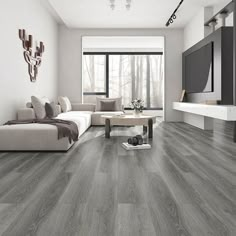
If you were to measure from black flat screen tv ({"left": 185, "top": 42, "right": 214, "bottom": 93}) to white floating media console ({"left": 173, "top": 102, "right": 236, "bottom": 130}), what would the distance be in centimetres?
43

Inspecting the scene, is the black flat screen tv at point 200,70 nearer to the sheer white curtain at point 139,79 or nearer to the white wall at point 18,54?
the white wall at point 18,54

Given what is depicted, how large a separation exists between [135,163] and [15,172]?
1.30 metres

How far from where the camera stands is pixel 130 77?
487 inches

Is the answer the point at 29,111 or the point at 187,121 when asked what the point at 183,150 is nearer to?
the point at 29,111

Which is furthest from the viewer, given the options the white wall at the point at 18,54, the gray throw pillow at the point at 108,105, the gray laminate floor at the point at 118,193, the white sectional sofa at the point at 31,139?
the gray throw pillow at the point at 108,105

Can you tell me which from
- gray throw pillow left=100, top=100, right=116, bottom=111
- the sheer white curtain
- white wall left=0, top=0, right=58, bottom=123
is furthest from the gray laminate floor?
the sheer white curtain

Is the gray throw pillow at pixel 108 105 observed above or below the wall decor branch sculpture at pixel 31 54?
below

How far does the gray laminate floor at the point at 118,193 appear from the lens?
1.79 metres

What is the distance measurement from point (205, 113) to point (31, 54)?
3763 mm

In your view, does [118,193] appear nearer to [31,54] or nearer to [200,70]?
[31,54]

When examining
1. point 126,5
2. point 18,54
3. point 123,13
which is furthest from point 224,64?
point 18,54

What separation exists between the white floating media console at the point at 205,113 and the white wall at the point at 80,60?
20.3 inches

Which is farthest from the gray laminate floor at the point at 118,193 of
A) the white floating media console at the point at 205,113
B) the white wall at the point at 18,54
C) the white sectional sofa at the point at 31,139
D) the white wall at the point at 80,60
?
the white wall at the point at 80,60

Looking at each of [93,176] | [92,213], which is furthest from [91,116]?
[92,213]
